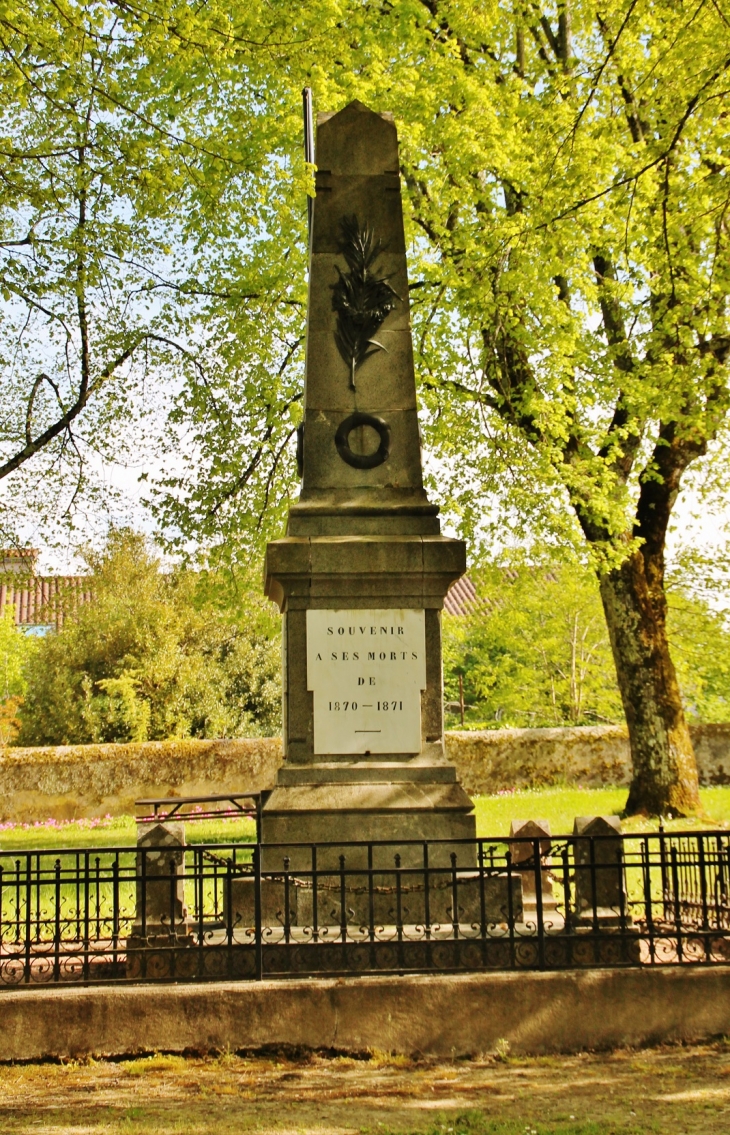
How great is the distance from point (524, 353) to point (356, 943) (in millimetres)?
11688

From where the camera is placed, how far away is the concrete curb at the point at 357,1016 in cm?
609

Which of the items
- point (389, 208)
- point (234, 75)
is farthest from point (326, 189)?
point (234, 75)

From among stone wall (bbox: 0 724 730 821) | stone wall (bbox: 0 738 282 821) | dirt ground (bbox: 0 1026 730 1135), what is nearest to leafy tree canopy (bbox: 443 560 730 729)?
stone wall (bbox: 0 724 730 821)

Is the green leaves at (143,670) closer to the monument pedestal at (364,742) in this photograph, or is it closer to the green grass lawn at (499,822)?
the green grass lawn at (499,822)

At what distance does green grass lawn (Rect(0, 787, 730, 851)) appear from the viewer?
1559 cm

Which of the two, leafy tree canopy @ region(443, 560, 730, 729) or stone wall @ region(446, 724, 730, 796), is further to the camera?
leafy tree canopy @ region(443, 560, 730, 729)

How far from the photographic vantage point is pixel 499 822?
16.2 meters

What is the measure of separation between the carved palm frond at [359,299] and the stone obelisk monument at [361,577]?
10mm

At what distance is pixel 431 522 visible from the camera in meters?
8.11

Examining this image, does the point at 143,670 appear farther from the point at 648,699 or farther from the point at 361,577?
the point at 361,577

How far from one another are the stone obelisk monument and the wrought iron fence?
327 millimetres

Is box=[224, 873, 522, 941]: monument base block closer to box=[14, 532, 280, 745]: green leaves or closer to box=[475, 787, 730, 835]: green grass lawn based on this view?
box=[475, 787, 730, 835]: green grass lawn

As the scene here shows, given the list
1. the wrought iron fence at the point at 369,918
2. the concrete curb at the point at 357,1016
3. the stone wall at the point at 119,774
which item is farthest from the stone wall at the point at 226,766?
the concrete curb at the point at 357,1016

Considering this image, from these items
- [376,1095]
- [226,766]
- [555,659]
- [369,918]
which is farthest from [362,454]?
[555,659]
